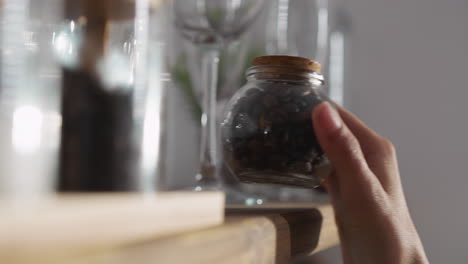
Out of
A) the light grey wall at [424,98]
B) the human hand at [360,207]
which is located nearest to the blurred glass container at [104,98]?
the human hand at [360,207]

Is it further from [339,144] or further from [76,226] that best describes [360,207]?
[76,226]

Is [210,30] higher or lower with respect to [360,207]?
higher

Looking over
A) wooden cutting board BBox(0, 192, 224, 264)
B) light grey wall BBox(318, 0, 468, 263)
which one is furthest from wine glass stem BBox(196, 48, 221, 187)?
light grey wall BBox(318, 0, 468, 263)

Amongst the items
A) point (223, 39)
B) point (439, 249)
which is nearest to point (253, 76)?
point (223, 39)

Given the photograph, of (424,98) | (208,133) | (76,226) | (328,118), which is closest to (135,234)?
(76,226)

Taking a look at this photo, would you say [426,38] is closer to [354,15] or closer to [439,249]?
[354,15]
